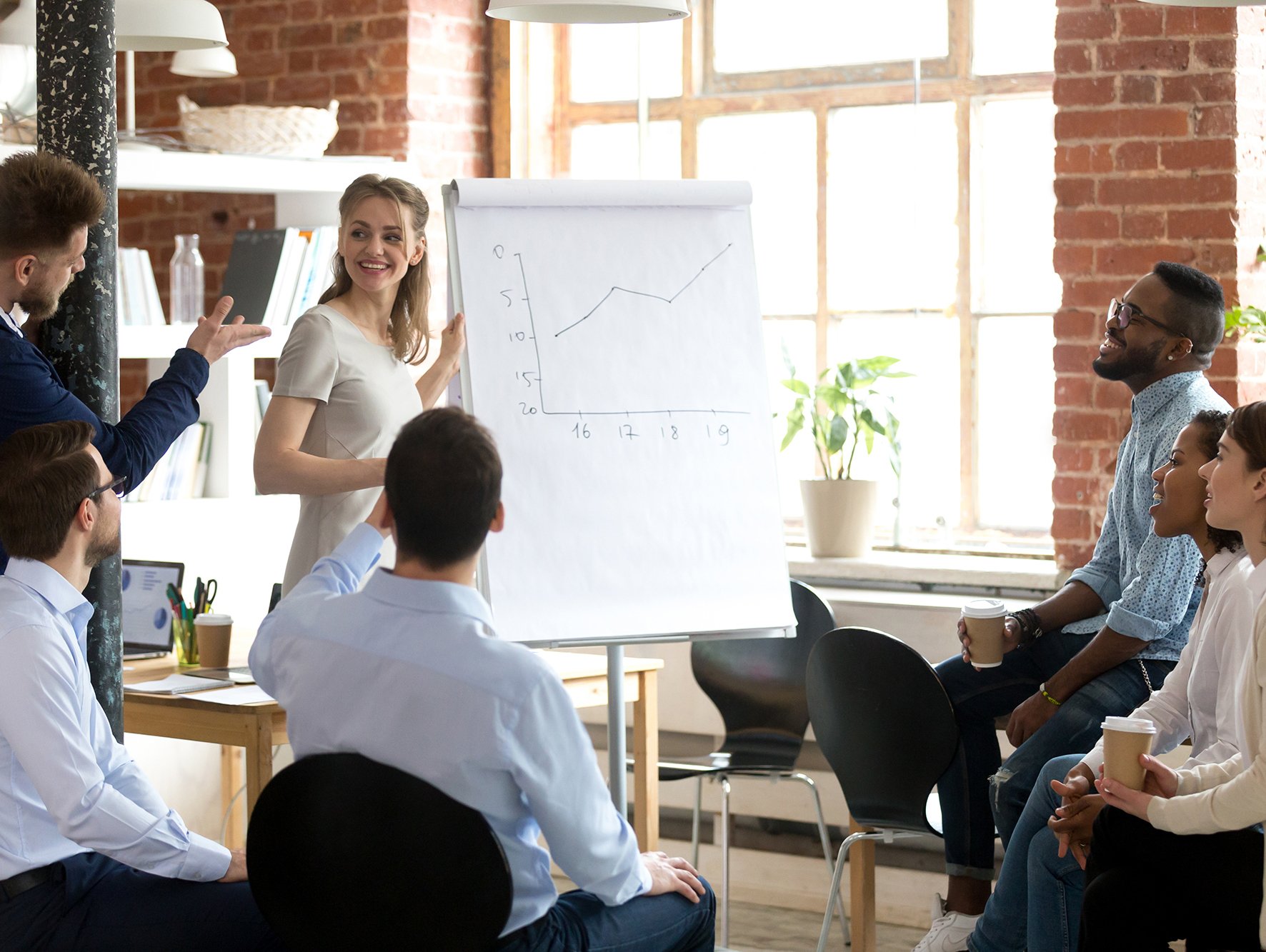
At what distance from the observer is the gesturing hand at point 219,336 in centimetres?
257

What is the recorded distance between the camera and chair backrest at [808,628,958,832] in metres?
3.10

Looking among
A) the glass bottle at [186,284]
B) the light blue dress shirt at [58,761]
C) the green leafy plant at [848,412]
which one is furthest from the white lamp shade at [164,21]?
the light blue dress shirt at [58,761]

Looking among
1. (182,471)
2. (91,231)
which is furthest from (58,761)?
(182,471)

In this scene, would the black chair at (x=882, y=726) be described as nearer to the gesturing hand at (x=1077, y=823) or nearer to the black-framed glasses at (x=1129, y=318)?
the gesturing hand at (x=1077, y=823)

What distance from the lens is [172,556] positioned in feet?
14.0

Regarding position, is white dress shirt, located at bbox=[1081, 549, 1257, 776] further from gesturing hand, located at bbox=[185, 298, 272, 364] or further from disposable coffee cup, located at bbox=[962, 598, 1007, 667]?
gesturing hand, located at bbox=[185, 298, 272, 364]

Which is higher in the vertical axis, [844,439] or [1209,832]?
[844,439]

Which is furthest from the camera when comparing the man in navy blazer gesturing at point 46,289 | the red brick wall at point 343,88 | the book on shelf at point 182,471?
the red brick wall at point 343,88

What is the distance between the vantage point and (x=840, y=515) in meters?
4.46

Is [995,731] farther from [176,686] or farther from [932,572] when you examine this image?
[176,686]

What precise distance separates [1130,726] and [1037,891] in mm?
532

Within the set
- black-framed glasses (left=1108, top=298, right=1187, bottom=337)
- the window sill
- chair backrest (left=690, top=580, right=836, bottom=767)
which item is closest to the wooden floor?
chair backrest (left=690, top=580, right=836, bottom=767)

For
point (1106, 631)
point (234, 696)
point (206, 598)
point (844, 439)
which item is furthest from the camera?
point (844, 439)

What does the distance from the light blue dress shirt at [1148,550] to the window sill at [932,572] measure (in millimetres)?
641
